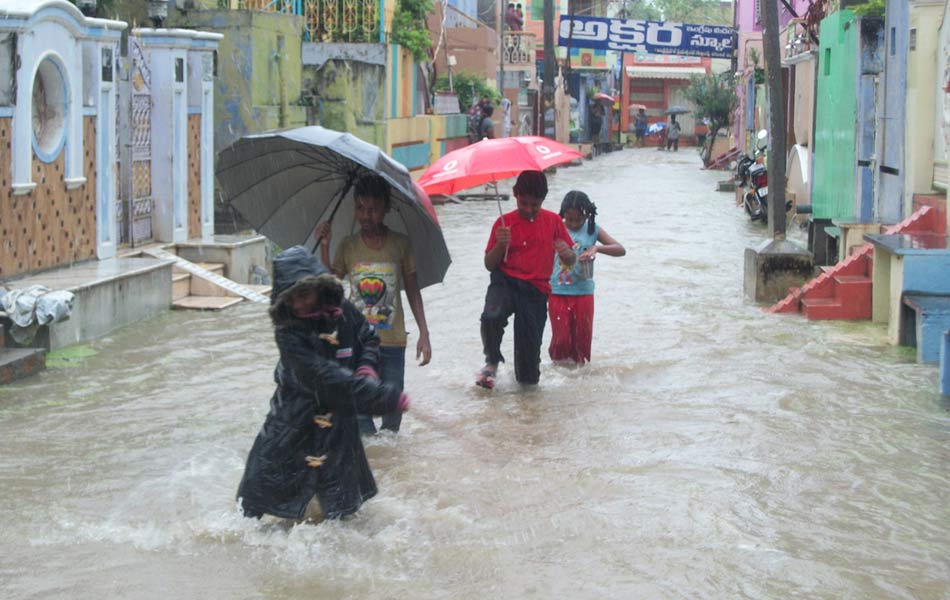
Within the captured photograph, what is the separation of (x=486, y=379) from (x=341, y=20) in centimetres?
1748

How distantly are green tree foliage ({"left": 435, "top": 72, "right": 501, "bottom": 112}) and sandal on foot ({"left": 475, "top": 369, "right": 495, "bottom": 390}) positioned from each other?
26.5 meters

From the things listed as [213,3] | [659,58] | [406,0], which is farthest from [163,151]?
[659,58]

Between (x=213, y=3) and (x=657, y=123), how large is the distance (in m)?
45.3

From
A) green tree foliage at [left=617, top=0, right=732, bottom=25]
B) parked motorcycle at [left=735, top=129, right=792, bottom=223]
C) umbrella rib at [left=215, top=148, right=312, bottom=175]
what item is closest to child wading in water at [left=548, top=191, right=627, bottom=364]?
umbrella rib at [left=215, top=148, right=312, bottom=175]

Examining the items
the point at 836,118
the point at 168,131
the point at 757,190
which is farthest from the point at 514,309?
the point at 757,190

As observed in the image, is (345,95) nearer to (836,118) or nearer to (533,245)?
(836,118)

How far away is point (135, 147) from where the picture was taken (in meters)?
13.0

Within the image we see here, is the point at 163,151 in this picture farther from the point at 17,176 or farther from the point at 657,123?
the point at 657,123

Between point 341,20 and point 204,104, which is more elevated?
point 341,20

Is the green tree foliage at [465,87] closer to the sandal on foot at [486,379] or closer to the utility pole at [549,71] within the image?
the utility pole at [549,71]

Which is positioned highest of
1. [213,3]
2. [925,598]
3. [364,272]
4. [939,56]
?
[213,3]

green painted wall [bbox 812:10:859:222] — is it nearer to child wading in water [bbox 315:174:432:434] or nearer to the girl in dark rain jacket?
child wading in water [bbox 315:174:432:434]

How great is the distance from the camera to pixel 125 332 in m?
10.7

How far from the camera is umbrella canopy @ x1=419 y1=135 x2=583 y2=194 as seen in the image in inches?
297
